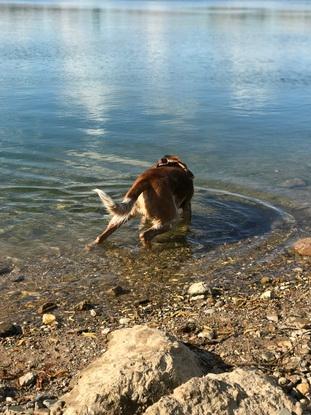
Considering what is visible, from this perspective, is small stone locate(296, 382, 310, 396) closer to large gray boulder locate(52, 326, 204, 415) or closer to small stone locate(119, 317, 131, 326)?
large gray boulder locate(52, 326, 204, 415)

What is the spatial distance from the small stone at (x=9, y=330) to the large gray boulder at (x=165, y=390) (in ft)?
4.80

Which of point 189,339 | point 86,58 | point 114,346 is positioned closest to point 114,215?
point 189,339

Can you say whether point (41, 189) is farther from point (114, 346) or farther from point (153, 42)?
point (153, 42)

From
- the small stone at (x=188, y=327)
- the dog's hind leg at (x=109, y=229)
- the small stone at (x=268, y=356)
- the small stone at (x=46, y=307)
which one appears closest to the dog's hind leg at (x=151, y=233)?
the dog's hind leg at (x=109, y=229)

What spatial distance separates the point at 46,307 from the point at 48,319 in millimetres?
289

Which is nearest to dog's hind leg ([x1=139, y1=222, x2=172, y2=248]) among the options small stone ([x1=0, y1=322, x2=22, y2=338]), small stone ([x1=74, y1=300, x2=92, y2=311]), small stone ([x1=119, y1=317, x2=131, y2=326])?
small stone ([x1=74, y1=300, x2=92, y2=311])

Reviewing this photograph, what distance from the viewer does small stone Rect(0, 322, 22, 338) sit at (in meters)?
5.35

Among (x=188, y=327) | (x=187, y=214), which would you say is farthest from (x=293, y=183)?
(x=188, y=327)

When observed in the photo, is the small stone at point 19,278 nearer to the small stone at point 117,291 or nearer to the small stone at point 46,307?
the small stone at point 46,307

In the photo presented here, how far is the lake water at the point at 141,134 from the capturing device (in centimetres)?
896

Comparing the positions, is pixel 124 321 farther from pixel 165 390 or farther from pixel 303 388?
pixel 303 388

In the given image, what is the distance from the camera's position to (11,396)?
425 centimetres

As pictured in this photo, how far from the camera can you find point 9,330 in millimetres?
5398

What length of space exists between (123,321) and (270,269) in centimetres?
240
